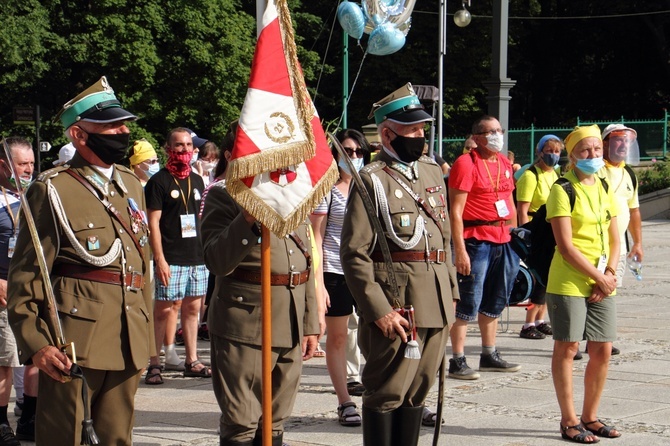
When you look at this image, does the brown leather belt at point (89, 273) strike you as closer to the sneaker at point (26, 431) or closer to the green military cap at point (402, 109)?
the green military cap at point (402, 109)

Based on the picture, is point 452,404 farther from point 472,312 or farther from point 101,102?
point 101,102

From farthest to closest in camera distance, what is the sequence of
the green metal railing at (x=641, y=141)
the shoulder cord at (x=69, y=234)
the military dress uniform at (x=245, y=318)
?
the green metal railing at (x=641, y=141), the military dress uniform at (x=245, y=318), the shoulder cord at (x=69, y=234)

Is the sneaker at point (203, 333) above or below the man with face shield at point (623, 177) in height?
below

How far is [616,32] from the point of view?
42.6 metres

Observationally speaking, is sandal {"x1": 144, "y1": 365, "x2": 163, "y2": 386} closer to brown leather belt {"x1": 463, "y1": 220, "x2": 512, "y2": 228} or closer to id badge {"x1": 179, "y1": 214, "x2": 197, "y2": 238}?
id badge {"x1": 179, "y1": 214, "x2": 197, "y2": 238}

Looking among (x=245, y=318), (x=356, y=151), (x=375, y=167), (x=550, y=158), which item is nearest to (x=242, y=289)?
(x=245, y=318)

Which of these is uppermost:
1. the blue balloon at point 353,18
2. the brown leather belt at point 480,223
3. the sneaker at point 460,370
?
the blue balloon at point 353,18

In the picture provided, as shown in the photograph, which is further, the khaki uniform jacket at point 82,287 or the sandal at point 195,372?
the sandal at point 195,372

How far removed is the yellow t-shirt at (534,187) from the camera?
1064cm

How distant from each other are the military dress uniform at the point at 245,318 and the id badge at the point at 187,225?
12.0 ft

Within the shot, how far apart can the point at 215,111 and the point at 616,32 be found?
16.8m

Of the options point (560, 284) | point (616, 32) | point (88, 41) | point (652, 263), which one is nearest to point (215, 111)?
point (88, 41)

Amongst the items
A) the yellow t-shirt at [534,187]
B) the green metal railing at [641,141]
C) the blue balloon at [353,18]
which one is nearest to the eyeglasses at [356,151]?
the yellow t-shirt at [534,187]

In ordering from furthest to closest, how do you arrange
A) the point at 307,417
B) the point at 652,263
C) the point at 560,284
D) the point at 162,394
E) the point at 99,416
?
the point at 652,263, the point at 162,394, the point at 307,417, the point at 560,284, the point at 99,416
